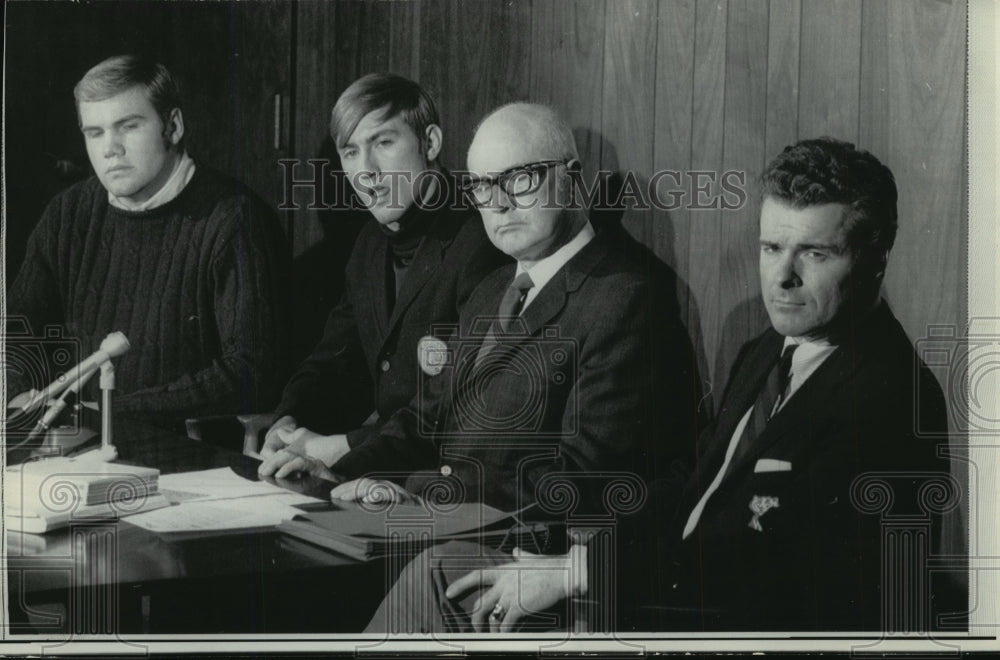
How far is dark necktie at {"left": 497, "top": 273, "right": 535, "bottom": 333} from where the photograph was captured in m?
3.59

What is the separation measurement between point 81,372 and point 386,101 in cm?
126

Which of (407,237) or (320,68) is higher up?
(320,68)

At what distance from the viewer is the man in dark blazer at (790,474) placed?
3566 mm

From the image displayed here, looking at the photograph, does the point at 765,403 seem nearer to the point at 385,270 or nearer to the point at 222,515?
the point at 385,270

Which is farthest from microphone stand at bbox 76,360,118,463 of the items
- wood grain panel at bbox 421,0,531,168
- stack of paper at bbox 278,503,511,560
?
wood grain panel at bbox 421,0,531,168

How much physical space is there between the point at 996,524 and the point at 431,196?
2.03m

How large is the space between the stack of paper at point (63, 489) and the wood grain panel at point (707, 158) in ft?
5.62

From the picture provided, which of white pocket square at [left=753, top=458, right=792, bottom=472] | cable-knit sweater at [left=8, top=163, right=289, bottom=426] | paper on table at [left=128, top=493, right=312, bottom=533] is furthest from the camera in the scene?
cable-knit sweater at [left=8, top=163, right=289, bottom=426]

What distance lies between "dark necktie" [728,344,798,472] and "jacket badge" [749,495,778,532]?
0.12 m

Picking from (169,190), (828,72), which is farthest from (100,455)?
(828,72)

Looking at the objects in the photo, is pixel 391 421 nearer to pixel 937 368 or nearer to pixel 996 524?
pixel 937 368

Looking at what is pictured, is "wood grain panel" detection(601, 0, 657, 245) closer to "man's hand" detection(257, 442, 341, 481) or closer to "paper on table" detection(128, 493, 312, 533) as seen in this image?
"man's hand" detection(257, 442, 341, 481)

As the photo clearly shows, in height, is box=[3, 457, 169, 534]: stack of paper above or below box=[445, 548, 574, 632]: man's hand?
above

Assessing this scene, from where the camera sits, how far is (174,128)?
365cm
